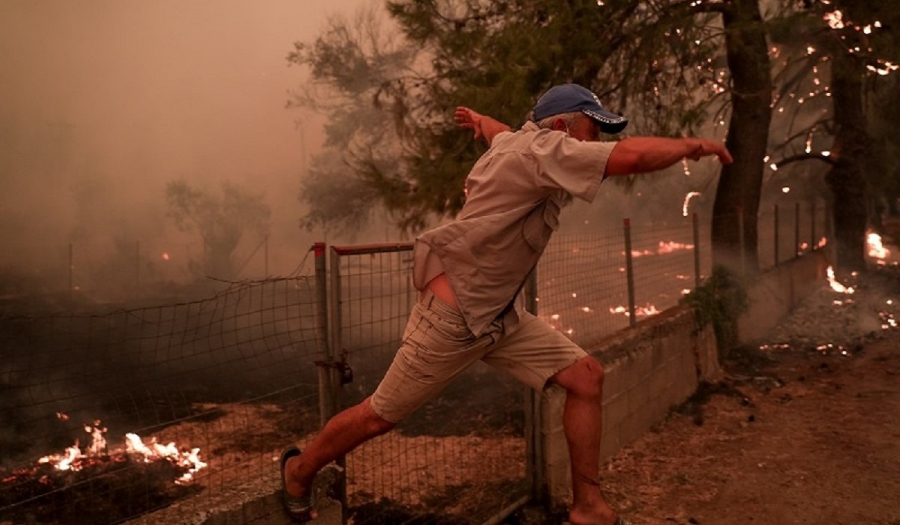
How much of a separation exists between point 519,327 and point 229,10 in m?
31.3

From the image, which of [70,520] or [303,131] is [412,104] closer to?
[70,520]

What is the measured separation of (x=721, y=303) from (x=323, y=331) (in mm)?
5894

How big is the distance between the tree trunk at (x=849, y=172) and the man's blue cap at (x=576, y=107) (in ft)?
40.7

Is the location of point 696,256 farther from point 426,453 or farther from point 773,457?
point 426,453

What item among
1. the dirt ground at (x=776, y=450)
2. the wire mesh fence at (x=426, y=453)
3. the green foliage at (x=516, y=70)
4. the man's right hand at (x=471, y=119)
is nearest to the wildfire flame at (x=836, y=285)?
the dirt ground at (x=776, y=450)

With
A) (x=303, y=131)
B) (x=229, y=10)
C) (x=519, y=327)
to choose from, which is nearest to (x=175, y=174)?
(x=303, y=131)

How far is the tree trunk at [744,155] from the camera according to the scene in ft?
A: 29.4

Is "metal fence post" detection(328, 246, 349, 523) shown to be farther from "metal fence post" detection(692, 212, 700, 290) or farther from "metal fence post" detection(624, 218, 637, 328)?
"metal fence post" detection(692, 212, 700, 290)

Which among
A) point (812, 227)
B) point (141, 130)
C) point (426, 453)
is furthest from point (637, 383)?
point (141, 130)

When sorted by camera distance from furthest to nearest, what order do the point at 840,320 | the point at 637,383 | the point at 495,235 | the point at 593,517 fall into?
the point at 840,320 < the point at 637,383 < the point at 593,517 < the point at 495,235

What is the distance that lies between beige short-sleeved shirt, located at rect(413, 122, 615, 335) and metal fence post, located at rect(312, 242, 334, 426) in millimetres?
416

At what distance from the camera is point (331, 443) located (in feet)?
9.22

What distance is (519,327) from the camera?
3172 millimetres

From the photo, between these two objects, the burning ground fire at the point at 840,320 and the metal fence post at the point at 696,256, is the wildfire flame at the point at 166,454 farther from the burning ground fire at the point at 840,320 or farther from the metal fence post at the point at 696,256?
the burning ground fire at the point at 840,320
